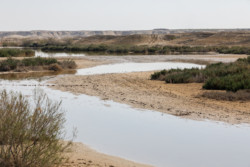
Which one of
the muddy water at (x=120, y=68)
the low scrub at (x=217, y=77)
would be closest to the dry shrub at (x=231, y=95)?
the low scrub at (x=217, y=77)

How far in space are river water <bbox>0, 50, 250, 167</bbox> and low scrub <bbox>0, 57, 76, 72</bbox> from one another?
648 inches

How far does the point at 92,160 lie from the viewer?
7945 millimetres

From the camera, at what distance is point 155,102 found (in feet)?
50.5

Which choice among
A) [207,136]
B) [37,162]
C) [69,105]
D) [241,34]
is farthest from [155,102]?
[241,34]

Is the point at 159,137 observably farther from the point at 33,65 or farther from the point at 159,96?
the point at 33,65

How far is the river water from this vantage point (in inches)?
Answer: 340

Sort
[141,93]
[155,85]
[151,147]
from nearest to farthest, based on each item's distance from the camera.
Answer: [151,147] < [141,93] < [155,85]

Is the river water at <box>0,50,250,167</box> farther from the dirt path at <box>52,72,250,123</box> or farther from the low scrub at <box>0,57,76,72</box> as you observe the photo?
the low scrub at <box>0,57,76,72</box>

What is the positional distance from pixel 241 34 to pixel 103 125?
Result: 80849mm

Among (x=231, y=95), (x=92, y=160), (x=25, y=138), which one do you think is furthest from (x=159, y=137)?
(x=231, y=95)

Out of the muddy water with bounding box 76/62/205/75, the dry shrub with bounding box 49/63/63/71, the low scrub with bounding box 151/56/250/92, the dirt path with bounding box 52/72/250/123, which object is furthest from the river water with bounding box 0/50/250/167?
the dry shrub with bounding box 49/63/63/71

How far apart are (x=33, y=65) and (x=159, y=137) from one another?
73.0 ft

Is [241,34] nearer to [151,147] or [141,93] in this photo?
[141,93]

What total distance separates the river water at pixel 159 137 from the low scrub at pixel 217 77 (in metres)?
5.34
